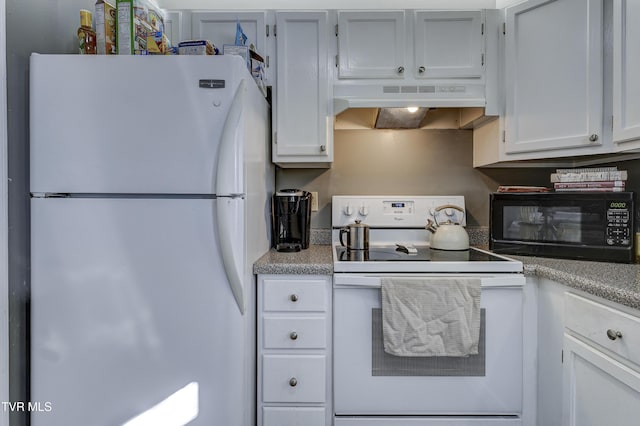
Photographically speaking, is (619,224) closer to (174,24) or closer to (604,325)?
(604,325)

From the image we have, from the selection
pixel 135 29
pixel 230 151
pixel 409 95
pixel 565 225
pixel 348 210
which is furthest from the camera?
pixel 348 210

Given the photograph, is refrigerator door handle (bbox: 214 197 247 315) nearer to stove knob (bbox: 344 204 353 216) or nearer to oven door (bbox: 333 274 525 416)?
oven door (bbox: 333 274 525 416)

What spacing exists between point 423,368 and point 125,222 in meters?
1.28

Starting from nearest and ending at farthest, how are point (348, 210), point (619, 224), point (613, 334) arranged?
1. point (613, 334)
2. point (619, 224)
3. point (348, 210)

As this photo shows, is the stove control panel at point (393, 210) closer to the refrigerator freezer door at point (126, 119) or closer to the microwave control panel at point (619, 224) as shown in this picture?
the microwave control panel at point (619, 224)

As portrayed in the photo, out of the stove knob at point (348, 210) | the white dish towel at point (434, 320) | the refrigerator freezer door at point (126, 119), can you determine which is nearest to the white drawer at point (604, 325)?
the white dish towel at point (434, 320)

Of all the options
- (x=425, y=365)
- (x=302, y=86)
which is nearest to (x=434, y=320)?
(x=425, y=365)

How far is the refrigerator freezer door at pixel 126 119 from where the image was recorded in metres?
1.14

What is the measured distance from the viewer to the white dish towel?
51.6 inches

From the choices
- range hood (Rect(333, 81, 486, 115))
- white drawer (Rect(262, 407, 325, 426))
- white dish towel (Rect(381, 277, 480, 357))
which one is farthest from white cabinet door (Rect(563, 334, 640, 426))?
range hood (Rect(333, 81, 486, 115))

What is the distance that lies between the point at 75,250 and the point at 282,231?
897mm

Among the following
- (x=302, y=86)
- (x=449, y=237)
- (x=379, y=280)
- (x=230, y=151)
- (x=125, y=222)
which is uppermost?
(x=302, y=86)

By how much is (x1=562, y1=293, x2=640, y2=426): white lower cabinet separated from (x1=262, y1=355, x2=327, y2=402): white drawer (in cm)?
90

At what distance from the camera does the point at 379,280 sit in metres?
1.35
